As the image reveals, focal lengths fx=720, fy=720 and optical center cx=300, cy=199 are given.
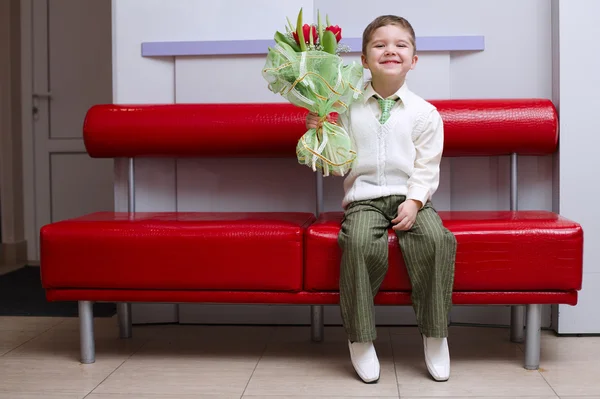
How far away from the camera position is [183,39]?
292 cm

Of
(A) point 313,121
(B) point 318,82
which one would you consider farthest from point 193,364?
(B) point 318,82

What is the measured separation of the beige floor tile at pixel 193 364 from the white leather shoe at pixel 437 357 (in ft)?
1.88

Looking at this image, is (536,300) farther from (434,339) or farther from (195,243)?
(195,243)

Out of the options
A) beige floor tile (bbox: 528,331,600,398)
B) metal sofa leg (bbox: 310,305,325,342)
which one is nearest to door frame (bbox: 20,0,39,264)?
metal sofa leg (bbox: 310,305,325,342)

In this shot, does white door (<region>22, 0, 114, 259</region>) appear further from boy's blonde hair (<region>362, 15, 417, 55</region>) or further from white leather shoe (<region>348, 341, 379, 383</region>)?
white leather shoe (<region>348, 341, 379, 383</region>)

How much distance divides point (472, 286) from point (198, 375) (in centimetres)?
91

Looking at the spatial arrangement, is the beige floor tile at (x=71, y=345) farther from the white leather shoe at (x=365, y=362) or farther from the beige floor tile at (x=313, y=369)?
the white leather shoe at (x=365, y=362)

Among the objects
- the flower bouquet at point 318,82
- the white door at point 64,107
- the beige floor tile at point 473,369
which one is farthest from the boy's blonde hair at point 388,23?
the white door at point 64,107

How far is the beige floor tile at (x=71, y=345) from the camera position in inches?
100

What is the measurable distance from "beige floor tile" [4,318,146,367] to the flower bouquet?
3.26 feet

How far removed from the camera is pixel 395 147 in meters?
2.35

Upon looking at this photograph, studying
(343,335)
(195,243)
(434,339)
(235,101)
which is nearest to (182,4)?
(235,101)

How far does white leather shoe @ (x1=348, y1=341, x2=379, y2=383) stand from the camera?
7.20ft

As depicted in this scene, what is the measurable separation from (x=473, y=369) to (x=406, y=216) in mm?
573
